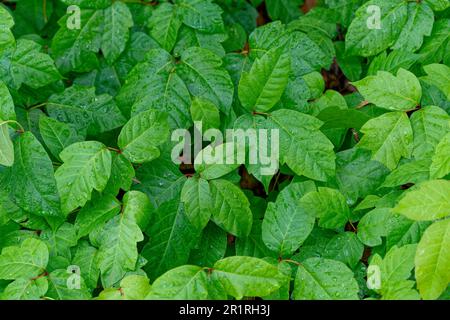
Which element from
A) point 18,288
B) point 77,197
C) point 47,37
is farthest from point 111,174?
point 47,37

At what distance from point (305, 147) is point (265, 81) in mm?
261

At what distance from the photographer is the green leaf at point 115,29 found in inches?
96.4

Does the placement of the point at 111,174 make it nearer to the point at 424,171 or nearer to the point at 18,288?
the point at 18,288

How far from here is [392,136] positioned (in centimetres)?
208

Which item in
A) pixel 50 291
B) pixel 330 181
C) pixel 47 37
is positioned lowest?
pixel 50 291

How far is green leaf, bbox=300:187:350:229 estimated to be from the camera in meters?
1.95

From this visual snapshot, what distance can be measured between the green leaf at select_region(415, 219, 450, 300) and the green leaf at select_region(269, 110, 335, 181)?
1.47 ft

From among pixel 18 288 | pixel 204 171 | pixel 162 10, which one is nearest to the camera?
pixel 18 288

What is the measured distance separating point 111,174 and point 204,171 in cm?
32

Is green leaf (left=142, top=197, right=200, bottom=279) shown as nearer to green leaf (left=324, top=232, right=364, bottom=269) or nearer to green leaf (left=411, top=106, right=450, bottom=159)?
green leaf (left=324, top=232, right=364, bottom=269)

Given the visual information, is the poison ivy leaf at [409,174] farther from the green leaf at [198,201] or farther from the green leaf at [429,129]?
the green leaf at [198,201]

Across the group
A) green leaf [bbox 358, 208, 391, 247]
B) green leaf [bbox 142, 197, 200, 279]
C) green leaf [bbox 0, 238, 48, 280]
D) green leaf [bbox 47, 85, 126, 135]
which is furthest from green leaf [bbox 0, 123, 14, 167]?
green leaf [bbox 358, 208, 391, 247]

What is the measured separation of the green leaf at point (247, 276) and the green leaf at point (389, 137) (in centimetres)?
60

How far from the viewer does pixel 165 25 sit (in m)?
2.43
